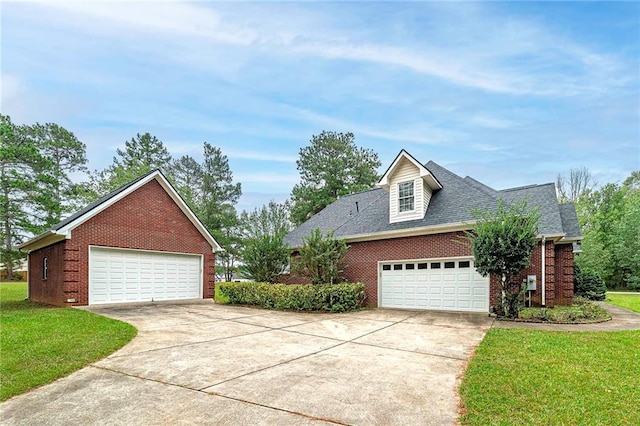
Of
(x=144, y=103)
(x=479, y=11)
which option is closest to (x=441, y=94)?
(x=479, y=11)

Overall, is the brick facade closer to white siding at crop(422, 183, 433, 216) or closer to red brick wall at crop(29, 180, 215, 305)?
white siding at crop(422, 183, 433, 216)

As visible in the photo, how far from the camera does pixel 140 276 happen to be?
1467 cm

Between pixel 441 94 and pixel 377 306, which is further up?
pixel 441 94

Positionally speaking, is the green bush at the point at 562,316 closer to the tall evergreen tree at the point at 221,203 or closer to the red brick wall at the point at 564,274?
the red brick wall at the point at 564,274

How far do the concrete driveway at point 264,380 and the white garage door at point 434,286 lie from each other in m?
3.56

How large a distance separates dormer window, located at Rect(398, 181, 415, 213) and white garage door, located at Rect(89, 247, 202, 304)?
9.70 metres

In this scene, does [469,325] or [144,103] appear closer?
[469,325]

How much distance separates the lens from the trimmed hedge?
13.6 meters

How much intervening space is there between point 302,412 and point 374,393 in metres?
1.11

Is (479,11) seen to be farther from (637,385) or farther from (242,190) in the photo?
(242,190)

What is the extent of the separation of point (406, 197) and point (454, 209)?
2.08 metres

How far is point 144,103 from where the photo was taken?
1523cm

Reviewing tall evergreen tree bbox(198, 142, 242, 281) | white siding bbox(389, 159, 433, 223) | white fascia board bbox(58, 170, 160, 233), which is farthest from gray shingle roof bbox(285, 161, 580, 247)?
tall evergreen tree bbox(198, 142, 242, 281)

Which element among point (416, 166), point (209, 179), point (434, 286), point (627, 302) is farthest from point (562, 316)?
point (209, 179)
